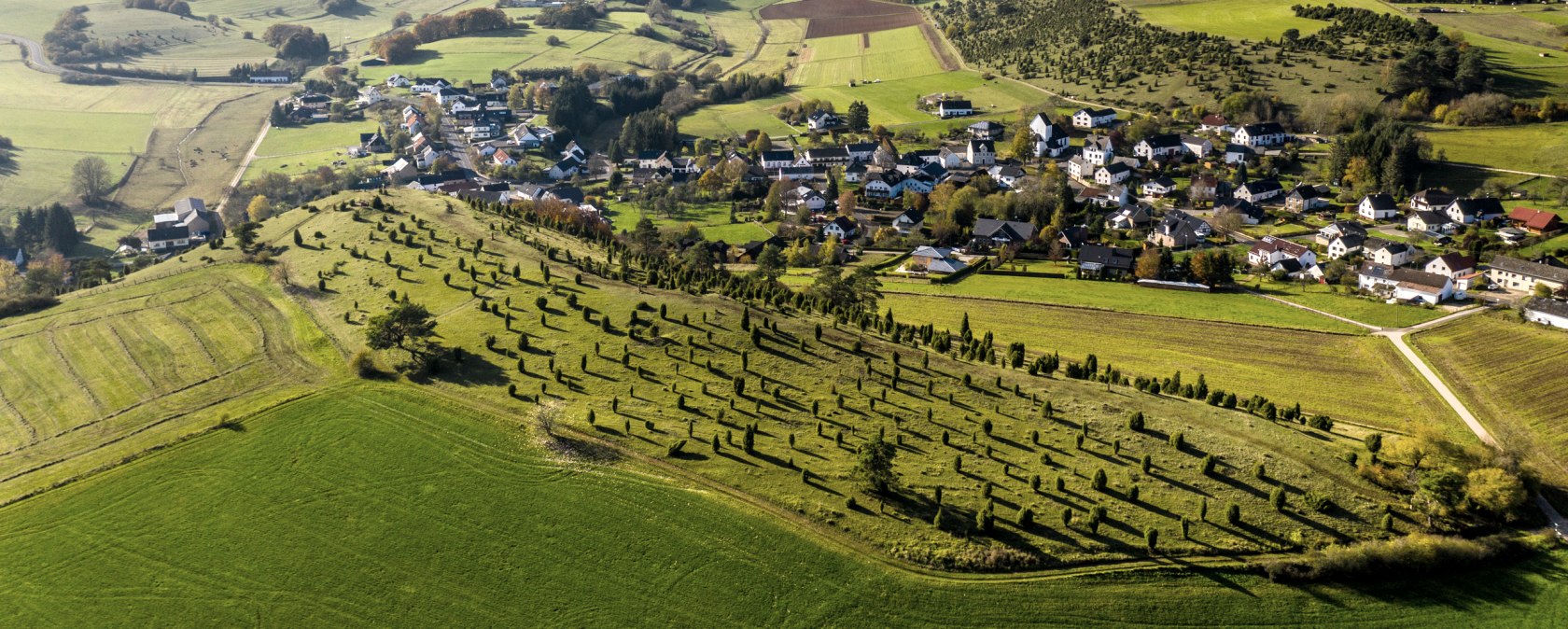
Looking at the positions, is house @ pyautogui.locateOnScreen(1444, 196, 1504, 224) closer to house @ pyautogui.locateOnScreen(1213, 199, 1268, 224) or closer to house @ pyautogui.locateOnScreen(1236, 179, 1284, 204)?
house @ pyautogui.locateOnScreen(1213, 199, 1268, 224)

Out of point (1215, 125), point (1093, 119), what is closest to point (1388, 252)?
point (1215, 125)

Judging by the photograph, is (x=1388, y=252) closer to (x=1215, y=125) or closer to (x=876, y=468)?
(x=1215, y=125)

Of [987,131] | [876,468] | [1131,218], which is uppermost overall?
[987,131]

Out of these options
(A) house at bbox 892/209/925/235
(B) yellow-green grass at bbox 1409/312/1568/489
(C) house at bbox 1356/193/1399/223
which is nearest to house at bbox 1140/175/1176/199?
(C) house at bbox 1356/193/1399/223

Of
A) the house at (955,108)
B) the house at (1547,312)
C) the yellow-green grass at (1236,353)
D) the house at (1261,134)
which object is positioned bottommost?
the yellow-green grass at (1236,353)

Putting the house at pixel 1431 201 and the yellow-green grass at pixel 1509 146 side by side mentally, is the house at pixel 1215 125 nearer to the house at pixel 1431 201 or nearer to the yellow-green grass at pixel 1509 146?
the yellow-green grass at pixel 1509 146

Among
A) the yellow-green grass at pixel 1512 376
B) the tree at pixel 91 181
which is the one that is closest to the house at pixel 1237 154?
the yellow-green grass at pixel 1512 376
